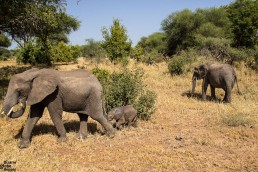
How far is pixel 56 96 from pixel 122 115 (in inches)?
73.9

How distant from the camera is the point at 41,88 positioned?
6.50 m

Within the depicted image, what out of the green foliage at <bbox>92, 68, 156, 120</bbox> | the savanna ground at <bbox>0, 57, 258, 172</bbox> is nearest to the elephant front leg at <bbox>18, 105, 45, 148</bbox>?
the savanna ground at <bbox>0, 57, 258, 172</bbox>

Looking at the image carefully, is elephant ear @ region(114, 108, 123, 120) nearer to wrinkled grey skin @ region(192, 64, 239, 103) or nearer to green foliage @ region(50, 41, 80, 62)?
wrinkled grey skin @ region(192, 64, 239, 103)

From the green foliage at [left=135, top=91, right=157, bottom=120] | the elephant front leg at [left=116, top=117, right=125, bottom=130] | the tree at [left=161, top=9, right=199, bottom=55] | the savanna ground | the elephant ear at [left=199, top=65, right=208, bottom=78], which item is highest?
the tree at [left=161, top=9, right=199, bottom=55]

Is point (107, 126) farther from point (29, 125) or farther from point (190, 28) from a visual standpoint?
point (190, 28)

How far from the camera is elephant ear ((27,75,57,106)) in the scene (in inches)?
253

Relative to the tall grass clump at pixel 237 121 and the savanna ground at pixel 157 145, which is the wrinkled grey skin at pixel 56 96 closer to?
the savanna ground at pixel 157 145

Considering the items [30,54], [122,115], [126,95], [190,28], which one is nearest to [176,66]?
[126,95]

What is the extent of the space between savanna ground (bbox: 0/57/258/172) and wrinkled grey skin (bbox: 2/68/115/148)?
425 millimetres

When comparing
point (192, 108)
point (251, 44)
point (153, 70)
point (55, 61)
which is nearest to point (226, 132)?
point (192, 108)

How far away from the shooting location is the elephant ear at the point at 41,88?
6.42 meters

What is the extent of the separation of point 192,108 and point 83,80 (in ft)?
15.7

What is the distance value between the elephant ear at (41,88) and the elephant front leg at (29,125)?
1.40ft

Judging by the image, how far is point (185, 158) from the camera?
611cm
